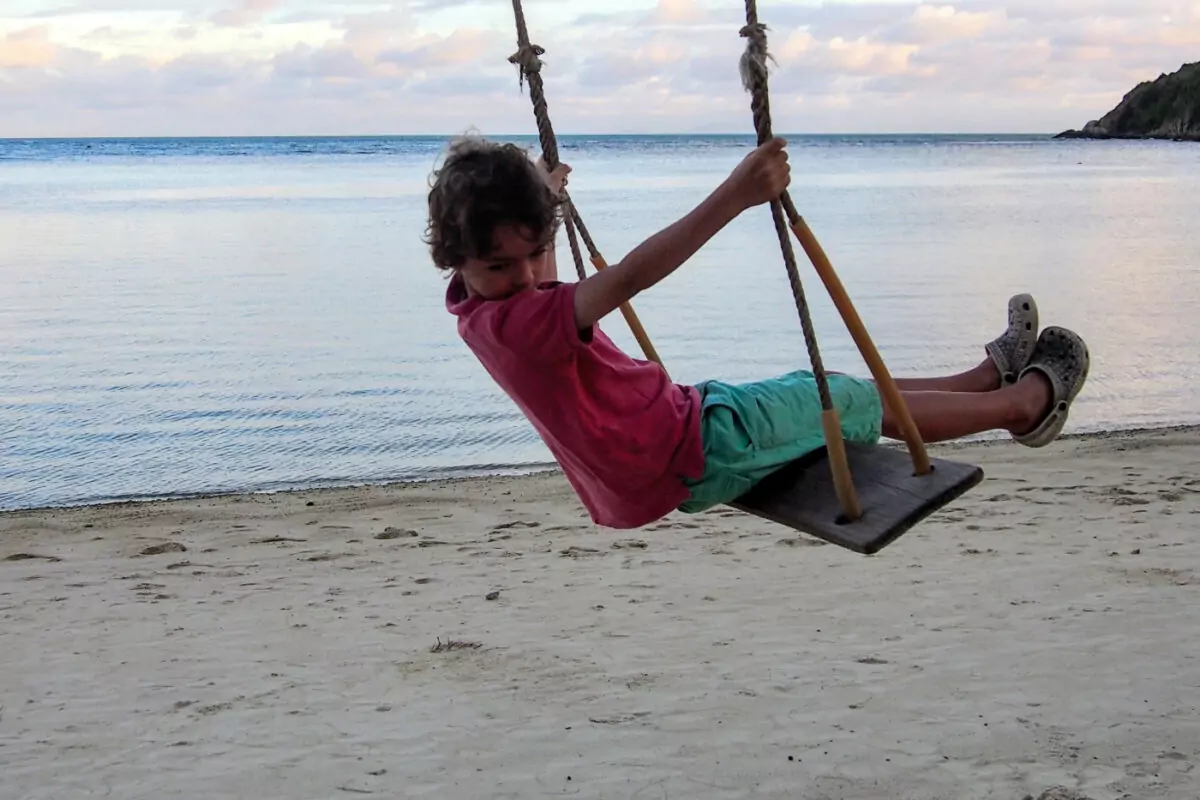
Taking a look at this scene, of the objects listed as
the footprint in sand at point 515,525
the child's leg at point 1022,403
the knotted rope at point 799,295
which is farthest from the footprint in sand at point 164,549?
the knotted rope at point 799,295

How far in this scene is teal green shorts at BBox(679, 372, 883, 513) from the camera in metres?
2.99

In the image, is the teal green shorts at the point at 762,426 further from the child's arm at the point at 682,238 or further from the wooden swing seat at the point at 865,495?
the child's arm at the point at 682,238

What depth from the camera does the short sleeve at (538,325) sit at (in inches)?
104

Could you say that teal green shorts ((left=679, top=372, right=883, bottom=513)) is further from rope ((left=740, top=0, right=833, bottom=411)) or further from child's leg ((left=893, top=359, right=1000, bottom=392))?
child's leg ((left=893, top=359, right=1000, bottom=392))

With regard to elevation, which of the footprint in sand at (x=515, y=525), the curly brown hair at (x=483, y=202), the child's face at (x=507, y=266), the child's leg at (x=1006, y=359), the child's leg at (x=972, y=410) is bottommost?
the footprint in sand at (x=515, y=525)

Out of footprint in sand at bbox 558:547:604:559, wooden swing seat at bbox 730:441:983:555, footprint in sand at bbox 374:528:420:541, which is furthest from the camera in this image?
footprint in sand at bbox 374:528:420:541

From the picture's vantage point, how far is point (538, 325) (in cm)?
265

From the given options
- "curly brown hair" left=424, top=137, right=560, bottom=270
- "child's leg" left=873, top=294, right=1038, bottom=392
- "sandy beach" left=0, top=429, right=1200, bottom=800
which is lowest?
"sandy beach" left=0, top=429, right=1200, bottom=800

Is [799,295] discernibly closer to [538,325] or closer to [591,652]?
[538,325]

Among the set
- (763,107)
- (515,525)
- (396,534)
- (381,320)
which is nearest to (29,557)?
(396,534)

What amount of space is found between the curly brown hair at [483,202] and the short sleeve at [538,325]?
124mm

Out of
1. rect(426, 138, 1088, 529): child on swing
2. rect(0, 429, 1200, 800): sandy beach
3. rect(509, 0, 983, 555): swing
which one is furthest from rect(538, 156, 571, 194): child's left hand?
rect(0, 429, 1200, 800): sandy beach

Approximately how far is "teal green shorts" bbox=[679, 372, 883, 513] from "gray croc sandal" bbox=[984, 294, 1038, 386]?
60 centimetres

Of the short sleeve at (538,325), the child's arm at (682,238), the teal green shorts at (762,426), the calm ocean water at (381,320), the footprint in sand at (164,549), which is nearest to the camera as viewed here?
the child's arm at (682,238)
